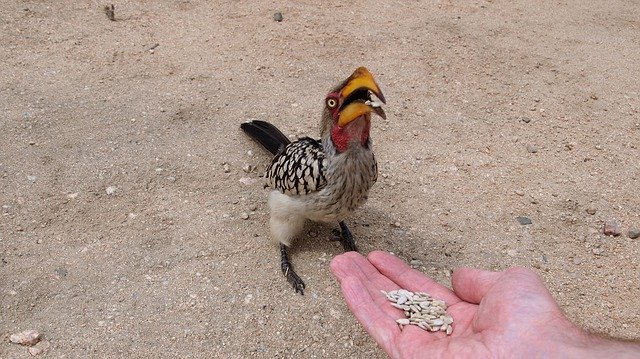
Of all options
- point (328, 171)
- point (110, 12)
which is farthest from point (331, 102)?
point (110, 12)

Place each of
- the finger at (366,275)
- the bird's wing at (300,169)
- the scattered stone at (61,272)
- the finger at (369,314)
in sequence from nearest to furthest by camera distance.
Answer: the finger at (369,314), the finger at (366,275), the bird's wing at (300,169), the scattered stone at (61,272)

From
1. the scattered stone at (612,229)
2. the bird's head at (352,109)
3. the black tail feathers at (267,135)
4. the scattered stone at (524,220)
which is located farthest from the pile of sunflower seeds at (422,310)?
the scattered stone at (612,229)

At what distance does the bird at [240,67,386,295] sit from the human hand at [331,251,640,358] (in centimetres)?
38

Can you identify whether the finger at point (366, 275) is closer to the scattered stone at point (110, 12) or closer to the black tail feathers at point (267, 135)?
the black tail feathers at point (267, 135)

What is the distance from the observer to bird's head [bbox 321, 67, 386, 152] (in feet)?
9.75

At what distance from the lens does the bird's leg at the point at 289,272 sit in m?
3.66

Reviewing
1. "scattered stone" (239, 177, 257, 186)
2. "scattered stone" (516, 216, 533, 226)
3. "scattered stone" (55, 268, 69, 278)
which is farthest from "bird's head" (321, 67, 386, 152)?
"scattered stone" (55, 268, 69, 278)

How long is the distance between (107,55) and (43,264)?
8.96 feet

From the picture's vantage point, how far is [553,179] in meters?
4.68

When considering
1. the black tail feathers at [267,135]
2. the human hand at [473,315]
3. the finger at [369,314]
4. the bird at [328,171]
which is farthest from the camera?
the black tail feathers at [267,135]

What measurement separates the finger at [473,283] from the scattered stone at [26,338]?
86.5 inches

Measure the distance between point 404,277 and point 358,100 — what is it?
0.99 meters

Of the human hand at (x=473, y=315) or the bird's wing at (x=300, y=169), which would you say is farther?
the bird's wing at (x=300, y=169)

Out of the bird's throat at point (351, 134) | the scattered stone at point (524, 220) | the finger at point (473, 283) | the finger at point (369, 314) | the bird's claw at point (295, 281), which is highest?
the bird's throat at point (351, 134)
